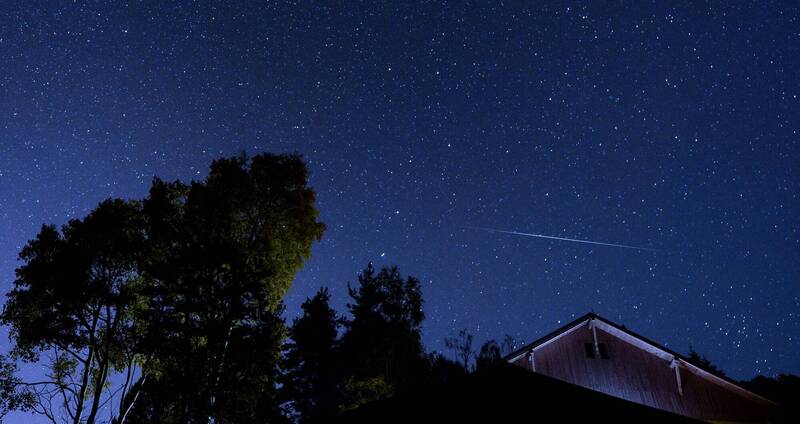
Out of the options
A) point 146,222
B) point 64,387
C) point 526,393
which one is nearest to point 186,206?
point 146,222

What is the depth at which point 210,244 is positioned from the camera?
15242mm

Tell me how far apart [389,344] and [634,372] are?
13197mm

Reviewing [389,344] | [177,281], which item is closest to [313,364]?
[389,344]

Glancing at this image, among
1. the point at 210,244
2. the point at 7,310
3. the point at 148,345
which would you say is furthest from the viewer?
the point at 7,310

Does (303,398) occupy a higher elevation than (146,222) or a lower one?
lower

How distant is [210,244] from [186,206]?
14.1ft

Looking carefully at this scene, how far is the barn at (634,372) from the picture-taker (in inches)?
578

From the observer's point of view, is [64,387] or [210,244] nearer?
[210,244]

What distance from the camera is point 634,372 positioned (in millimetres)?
16078

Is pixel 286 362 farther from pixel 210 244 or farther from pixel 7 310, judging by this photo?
pixel 210 244

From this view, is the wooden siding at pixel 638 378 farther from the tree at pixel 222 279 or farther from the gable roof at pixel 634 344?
the tree at pixel 222 279

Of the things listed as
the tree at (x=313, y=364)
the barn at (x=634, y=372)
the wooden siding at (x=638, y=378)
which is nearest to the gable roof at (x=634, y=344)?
the barn at (x=634, y=372)

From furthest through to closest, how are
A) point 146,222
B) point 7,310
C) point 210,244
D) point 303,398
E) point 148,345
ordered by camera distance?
Result: point 303,398 → point 146,222 → point 7,310 → point 210,244 → point 148,345

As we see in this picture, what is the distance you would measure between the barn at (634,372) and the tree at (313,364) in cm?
2436
